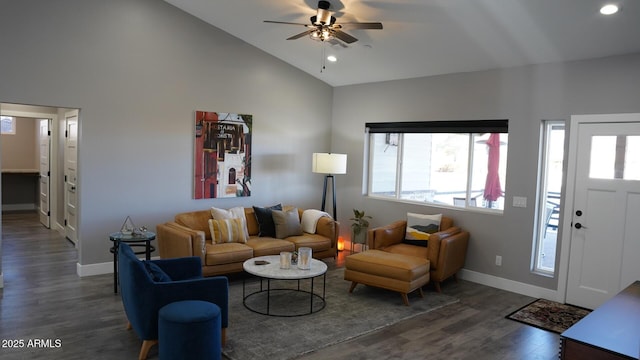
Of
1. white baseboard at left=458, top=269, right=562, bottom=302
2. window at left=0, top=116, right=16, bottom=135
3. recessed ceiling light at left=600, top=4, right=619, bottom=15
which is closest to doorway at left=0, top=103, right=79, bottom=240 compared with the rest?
window at left=0, top=116, right=16, bottom=135

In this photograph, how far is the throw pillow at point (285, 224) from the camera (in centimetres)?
594

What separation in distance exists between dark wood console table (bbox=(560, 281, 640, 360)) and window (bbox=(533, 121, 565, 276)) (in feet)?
8.51

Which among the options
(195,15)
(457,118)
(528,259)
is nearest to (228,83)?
(195,15)

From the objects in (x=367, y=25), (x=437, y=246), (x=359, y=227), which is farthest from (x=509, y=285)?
(x=367, y=25)

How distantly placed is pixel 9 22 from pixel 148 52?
144 cm

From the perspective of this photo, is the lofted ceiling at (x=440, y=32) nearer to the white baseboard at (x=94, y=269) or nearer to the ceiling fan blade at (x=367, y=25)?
the ceiling fan blade at (x=367, y=25)

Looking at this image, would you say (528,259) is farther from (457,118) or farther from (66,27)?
(66,27)

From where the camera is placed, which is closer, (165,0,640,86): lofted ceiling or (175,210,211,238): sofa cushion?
(165,0,640,86): lofted ceiling

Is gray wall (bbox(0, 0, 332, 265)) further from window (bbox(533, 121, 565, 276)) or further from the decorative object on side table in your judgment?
window (bbox(533, 121, 565, 276))

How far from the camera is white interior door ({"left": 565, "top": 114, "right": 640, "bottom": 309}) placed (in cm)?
448

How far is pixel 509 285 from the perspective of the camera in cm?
536

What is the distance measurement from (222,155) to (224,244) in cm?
147

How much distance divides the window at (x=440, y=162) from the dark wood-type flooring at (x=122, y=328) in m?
1.29

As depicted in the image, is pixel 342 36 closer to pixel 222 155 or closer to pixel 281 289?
pixel 222 155
